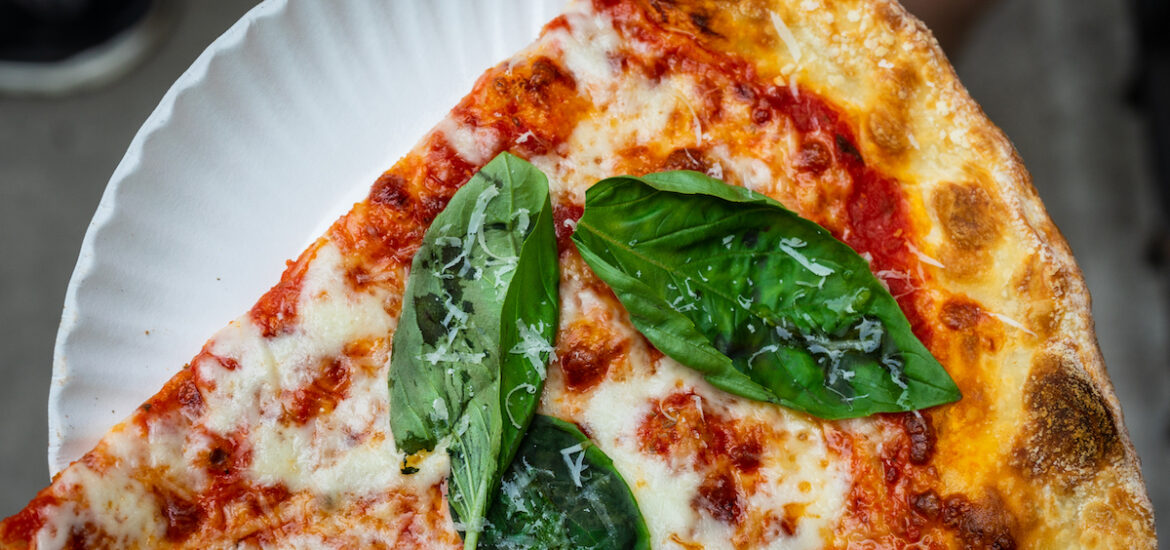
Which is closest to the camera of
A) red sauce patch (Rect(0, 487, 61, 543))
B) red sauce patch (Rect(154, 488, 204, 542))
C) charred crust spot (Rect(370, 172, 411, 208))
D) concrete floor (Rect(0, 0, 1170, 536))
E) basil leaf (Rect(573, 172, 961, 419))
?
red sauce patch (Rect(0, 487, 61, 543))

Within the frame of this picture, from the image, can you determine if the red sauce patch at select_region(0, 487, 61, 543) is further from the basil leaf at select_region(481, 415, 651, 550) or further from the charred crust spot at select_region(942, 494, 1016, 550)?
the charred crust spot at select_region(942, 494, 1016, 550)

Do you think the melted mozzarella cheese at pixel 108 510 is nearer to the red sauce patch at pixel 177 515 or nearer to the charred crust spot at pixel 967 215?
the red sauce patch at pixel 177 515

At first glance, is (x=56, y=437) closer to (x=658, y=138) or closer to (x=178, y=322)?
(x=178, y=322)

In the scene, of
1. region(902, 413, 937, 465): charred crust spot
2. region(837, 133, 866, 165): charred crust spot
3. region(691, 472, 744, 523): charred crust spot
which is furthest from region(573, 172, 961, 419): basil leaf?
region(837, 133, 866, 165): charred crust spot

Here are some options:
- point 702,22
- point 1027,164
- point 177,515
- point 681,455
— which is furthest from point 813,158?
point 1027,164

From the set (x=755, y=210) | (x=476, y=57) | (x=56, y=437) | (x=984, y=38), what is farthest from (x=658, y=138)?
(x=984, y=38)

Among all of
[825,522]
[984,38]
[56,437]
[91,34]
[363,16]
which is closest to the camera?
[825,522]

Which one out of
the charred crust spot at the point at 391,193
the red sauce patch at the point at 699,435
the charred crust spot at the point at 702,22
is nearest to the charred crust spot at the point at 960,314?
the red sauce patch at the point at 699,435
